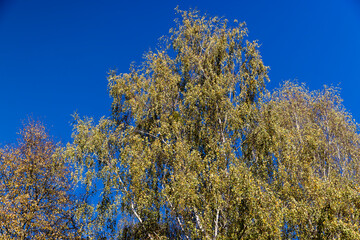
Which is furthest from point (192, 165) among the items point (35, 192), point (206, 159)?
point (35, 192)

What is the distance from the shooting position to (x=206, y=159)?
1369cm

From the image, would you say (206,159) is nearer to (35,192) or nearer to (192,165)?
(192,165)

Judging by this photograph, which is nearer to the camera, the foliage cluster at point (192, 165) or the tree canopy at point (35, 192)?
the foliage cluster at point (192, 165)

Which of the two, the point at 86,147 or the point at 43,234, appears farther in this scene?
the point at 86,147

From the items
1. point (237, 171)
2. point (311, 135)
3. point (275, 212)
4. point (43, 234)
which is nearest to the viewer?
point (275, 212)

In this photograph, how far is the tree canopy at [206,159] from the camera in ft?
38.2

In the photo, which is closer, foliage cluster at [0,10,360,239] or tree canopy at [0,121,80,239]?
foliage cluster at [0,10,360,239]

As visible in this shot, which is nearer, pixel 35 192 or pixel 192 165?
pixel 192 165

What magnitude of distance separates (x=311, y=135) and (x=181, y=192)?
1248cm

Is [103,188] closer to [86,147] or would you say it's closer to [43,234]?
[86,147]

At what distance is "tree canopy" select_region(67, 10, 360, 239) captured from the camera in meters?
11.6

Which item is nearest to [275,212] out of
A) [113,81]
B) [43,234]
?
[43,234]

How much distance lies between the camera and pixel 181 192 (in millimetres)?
12500

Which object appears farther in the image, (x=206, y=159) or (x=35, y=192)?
(x=35, y=192)
